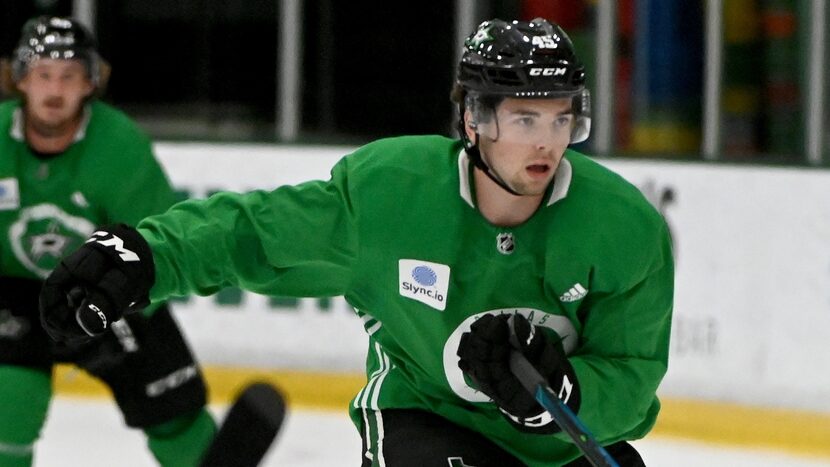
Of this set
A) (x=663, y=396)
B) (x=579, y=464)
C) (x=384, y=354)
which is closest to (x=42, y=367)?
(x=384, y=354)

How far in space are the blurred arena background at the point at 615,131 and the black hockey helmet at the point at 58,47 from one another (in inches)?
36.1

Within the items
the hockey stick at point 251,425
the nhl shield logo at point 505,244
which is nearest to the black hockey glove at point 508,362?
the nhl shield logo at point 505,244

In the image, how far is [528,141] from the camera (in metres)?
2.58

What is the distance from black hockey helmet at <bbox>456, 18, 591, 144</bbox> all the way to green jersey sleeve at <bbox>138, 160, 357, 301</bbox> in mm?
259

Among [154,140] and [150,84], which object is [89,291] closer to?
[154,140]

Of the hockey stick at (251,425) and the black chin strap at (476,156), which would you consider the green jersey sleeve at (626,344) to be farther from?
the hockey stick at (251,425)

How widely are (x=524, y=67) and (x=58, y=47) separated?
5.61ft

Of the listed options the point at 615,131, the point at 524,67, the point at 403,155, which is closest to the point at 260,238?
the point at 403,155

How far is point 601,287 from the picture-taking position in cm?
258

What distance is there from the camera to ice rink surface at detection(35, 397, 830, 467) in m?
4.62

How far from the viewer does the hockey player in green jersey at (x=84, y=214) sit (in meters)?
3.83

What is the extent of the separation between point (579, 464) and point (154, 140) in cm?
355

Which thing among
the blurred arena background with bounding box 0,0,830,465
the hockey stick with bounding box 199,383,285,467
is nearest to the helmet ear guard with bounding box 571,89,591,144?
the hockey stick with bounding box 199,383,285,467

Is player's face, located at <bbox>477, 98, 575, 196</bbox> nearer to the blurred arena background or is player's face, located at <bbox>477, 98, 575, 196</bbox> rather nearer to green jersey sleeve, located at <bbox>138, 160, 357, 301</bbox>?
green jersey sleeve, located at <bbox>138, 160, 357, 301</bbox>
